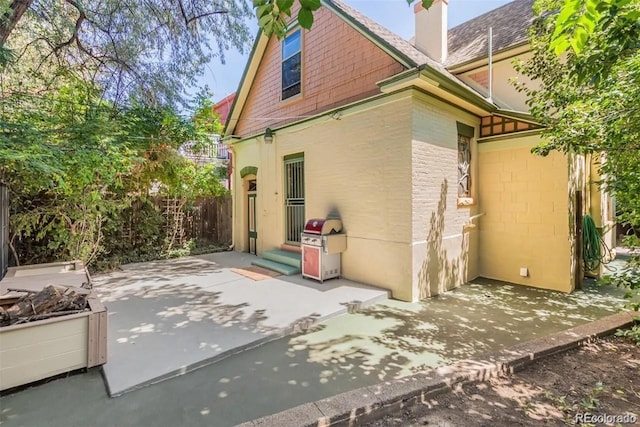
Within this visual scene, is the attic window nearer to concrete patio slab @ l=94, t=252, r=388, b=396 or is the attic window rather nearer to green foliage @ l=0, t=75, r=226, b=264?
green foliage @ l=0, t=75, r=226, b=264

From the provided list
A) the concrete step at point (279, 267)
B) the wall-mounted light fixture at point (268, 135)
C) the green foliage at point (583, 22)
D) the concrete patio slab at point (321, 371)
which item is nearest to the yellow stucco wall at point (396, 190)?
the concrete patio slab at point (321, 371)

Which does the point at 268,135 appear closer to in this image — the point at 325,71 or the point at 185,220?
the point at 325,71

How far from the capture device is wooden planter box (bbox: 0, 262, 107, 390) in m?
2.84

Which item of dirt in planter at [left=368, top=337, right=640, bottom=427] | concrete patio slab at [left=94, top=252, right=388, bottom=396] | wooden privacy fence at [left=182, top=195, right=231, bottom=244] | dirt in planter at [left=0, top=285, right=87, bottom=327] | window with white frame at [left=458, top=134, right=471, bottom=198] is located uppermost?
window with white frame at [left=458, top=134, right=471, bottom=198]

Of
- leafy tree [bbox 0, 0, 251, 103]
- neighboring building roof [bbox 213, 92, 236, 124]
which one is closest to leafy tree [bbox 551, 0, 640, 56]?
leafy tree [bbox 0, 0, 251, 103]

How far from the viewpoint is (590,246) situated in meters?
6.93

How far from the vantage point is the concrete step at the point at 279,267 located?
23.1ft

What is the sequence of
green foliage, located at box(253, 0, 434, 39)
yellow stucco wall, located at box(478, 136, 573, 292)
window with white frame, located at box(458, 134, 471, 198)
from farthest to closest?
window with white frame, located at box(458, 134, 471, 198) < yellow stucco wall, located at box(478, 136, 573, 292) < green foliage, located at box(253, 0, 434, 39)

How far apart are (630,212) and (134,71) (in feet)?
31.2

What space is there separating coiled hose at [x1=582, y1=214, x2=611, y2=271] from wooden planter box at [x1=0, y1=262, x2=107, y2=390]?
9.05 meters

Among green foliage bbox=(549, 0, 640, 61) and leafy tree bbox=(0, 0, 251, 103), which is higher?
leafy tree bbox=(0, 0, 251, 103)

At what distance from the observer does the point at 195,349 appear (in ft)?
11.8

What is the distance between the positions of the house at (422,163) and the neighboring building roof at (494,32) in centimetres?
7

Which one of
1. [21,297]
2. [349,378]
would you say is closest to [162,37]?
[21,297]
